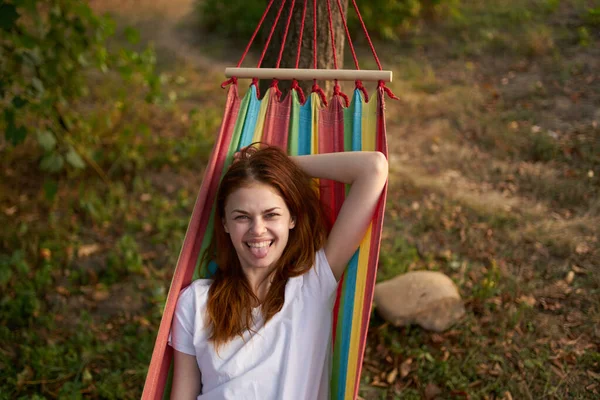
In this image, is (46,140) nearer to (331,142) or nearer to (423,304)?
(331,142)

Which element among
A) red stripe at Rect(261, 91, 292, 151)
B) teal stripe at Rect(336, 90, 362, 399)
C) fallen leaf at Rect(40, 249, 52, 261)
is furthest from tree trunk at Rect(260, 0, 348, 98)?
fallen leaf at Rect(40, 249, 52, 261)

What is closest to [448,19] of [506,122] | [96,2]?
[506,122]

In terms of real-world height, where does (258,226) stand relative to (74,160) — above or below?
below

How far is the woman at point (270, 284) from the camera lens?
Result: 1.58m

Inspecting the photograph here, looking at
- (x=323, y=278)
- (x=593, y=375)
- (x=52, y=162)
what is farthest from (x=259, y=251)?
(x=52, y=162)

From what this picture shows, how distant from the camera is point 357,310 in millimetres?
1650

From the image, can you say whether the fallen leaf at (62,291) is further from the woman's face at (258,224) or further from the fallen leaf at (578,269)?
the fallen leaf at (578,269)

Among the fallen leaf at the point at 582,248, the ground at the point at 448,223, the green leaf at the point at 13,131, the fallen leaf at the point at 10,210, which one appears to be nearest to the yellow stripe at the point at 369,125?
the ground at the point at 448,223

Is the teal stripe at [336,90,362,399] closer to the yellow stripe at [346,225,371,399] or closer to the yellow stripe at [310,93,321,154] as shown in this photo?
the yellow stripe at [346,225,371,399]

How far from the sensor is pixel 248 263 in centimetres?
171

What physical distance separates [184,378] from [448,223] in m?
1.81

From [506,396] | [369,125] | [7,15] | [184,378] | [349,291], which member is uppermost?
[7,15]

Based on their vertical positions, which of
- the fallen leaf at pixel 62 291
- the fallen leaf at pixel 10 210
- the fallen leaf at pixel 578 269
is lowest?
the fallen leaf at pixel 62 291

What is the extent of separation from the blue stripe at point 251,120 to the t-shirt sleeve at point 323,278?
1.57 ft
